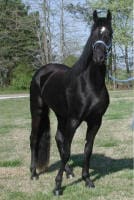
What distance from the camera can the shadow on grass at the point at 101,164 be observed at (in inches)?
268

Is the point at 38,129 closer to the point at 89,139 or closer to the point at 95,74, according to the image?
the point at 89,139

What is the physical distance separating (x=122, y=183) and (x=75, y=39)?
38.5 meters

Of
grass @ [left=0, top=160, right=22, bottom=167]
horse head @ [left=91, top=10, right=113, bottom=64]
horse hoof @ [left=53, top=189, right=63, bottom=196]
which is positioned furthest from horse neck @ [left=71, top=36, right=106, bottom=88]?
grass @ [left=0, top=160, right=22, bottom=167]

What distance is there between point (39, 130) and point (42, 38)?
40.3 m

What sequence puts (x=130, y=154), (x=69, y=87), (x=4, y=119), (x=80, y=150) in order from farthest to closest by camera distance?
1. (x=4, y=119)
2. (x=80, y=150)
3. (x=130, y=154)
4. (x=69, y=87)

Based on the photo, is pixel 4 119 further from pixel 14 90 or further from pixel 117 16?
pixel 117 16

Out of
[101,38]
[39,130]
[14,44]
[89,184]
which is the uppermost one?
[101,38]

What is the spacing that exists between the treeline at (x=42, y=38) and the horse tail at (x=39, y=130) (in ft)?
102

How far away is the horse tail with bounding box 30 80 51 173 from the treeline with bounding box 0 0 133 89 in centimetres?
3114

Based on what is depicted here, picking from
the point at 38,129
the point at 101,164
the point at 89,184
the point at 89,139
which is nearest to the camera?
the point at 89,184

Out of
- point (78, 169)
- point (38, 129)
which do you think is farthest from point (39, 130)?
point (78, 169)

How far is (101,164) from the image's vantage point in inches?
290

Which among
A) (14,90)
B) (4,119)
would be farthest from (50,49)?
(4,119)

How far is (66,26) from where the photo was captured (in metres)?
43.7
